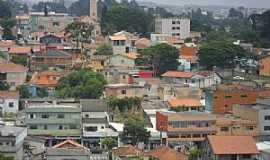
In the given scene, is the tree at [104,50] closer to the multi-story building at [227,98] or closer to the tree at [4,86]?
the tree at [4,86]

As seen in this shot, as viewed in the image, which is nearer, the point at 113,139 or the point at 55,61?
the point at 113,139

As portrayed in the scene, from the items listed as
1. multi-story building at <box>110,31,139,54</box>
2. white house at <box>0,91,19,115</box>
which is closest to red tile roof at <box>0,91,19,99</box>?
white house at <box>0,91,19,115</box>

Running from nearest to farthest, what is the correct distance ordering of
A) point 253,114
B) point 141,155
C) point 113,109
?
point 141,155 → point 253,114 → point 113,109

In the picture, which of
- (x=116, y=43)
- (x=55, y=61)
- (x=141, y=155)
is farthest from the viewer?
(x=116, y=43)

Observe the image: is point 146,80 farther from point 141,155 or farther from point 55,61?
point 141,155

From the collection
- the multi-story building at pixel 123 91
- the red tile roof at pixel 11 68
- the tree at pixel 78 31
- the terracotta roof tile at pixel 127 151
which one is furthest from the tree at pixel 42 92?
the tree at pixel 78 31

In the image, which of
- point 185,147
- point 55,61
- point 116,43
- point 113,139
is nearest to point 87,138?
point 113,139
